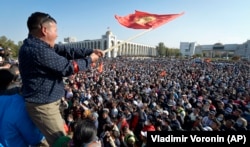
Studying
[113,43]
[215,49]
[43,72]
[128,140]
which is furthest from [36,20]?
[215,49]

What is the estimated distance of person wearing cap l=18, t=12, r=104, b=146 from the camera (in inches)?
69.3

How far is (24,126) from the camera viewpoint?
Answer: 171 cm

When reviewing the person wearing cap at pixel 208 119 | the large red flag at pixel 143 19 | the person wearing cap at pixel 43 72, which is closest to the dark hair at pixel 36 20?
the person wearing cap at pixel 43 72

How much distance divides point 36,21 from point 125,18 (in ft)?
12.1

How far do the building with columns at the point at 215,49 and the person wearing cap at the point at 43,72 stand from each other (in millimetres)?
120385

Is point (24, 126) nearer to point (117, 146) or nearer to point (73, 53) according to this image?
point (73, 53)

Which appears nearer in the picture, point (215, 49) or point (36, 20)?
point (36, 20)

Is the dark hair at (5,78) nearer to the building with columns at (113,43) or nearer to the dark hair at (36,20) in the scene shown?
the dark hair at (36,20)

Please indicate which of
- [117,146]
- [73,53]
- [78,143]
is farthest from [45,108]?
[117,146]

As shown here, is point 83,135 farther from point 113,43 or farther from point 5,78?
point 113,43

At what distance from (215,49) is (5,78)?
147238 millimetres

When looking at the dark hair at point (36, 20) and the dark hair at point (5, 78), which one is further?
the dark hair at point (5, 78)

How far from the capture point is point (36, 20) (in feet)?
6.10

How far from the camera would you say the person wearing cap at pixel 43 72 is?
1.76m
